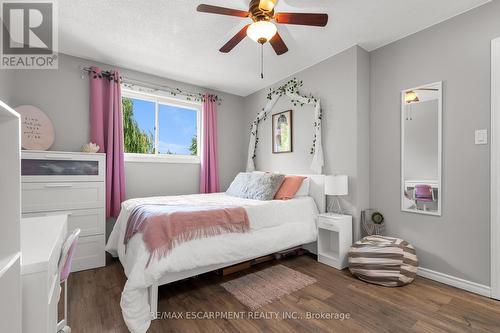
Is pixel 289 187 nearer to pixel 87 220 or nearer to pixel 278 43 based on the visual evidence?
pixel 278 43

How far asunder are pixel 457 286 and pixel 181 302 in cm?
257

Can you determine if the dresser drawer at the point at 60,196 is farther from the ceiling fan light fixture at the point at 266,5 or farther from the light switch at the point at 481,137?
the light switch at the point at 481,137

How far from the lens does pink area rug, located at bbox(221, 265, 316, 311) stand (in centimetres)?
201

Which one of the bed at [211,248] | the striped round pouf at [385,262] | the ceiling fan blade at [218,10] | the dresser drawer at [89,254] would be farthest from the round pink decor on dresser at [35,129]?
the striped round pouf at [385,262]

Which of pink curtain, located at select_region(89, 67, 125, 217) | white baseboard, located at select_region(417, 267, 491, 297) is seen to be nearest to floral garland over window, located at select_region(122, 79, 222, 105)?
pink curtain, located at select_region(89, 67, 125, 217)

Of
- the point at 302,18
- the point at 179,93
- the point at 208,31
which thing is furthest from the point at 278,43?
the point at 179,93

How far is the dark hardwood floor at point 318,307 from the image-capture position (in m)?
1.65

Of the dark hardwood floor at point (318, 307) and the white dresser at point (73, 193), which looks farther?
the white dresser at point (73, 193)

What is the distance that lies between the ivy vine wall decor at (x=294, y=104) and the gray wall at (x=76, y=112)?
0.59m

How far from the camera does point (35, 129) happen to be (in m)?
2.67

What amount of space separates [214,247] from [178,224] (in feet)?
1.32

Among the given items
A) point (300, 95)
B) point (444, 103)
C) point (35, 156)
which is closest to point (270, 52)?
point (300, 95)

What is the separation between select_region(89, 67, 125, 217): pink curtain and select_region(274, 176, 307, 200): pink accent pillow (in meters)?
2.14

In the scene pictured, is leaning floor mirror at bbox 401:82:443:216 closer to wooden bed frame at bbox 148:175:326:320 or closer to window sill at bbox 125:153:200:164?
wooden bed frame at bbox 148:175:326:320
